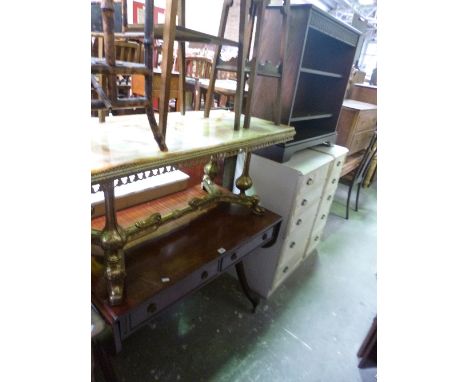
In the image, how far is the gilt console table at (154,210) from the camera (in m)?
0.74

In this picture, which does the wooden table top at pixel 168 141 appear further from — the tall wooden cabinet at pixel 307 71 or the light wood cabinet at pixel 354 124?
the light wood cabinet at pixel 354 124

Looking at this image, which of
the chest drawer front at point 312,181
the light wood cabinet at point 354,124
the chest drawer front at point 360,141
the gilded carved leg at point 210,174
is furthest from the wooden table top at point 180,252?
the chest drawer front at point 360,141

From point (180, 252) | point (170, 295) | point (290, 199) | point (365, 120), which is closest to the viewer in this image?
point (170, 295)

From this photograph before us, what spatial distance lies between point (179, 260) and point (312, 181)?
3.09 feet

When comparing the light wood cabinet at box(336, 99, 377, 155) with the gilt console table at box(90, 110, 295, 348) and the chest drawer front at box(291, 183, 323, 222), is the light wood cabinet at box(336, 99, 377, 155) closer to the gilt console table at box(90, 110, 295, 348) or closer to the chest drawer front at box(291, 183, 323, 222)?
the chest drawer front at box(291, 183, 323, 222)

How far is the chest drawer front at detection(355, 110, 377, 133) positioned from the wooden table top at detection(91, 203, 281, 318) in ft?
6.35

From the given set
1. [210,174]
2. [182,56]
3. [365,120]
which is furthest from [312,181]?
[365,120]

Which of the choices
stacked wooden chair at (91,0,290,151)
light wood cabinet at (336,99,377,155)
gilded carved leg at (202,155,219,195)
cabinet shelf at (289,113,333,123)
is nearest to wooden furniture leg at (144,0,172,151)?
stacked wooden chair at (91,0,290,151)

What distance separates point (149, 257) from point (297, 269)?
4.70 feet

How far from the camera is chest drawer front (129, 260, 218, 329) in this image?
0.91 m

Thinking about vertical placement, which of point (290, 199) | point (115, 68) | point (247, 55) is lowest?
point (290, 199)

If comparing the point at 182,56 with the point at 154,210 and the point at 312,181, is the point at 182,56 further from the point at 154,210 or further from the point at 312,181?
the point at 312,181

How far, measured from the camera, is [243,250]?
1312mm
